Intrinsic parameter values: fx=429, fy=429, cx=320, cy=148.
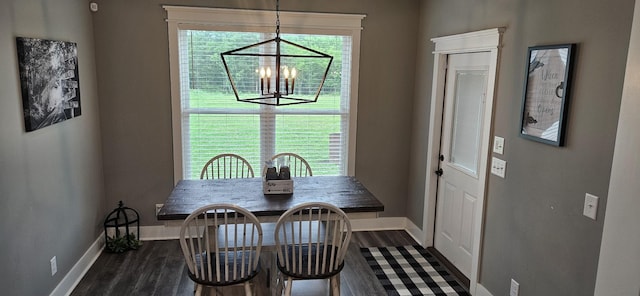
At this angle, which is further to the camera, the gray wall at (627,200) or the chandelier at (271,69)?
the chandelier at (271,69)

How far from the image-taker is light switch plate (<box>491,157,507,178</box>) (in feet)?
9.65

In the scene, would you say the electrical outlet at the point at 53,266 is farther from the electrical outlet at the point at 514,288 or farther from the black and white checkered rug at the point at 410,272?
the electrical outlet at the point at 514,288

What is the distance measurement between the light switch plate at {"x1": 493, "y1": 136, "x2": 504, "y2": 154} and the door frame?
0.19 feet

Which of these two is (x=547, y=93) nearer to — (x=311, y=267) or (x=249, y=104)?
(x=311, y=267)

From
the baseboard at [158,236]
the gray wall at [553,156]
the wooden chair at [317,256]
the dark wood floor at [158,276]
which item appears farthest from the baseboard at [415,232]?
the wooden chair at [317,256]

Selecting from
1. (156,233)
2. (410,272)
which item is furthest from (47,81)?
(410,272)

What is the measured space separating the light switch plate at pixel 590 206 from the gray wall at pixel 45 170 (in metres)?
3.16

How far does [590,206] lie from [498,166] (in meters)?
0.83

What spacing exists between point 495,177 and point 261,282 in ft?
6.33

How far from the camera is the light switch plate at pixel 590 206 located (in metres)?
2.16

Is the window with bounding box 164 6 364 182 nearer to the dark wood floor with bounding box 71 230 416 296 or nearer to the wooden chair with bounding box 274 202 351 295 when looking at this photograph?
the dark wood floor with bounding box 71 230 416 296

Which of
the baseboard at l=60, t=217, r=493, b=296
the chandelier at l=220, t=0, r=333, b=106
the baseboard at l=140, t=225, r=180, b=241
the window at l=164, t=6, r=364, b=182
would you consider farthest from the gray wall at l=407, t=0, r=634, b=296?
the baseboard at l=140, t=225, r=180, b=241

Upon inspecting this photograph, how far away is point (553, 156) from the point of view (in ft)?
8.11

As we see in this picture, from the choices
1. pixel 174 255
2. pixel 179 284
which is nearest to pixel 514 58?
pixel 179 284
